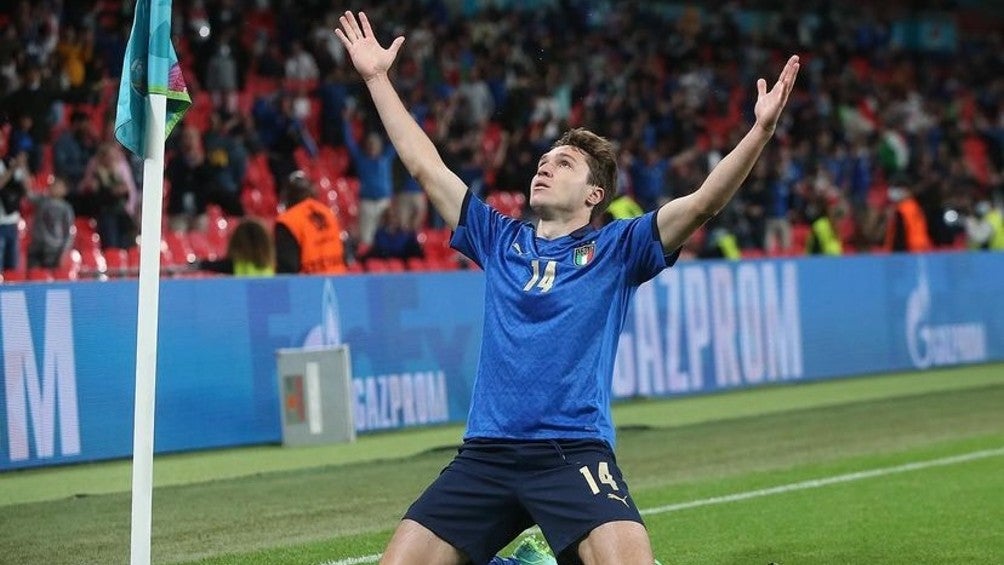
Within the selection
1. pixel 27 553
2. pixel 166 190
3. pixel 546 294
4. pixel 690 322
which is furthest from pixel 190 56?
pixel 546 294

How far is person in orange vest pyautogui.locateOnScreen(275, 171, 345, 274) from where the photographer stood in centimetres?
1459

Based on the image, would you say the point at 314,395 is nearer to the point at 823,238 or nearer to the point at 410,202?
the point at 410,202

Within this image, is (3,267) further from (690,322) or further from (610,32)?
(610,32)

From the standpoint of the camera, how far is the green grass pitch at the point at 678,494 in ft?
25.9

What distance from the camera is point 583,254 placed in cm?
545

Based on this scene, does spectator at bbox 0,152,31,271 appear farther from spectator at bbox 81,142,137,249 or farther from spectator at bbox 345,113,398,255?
spectator at bbox 345,113,398,255

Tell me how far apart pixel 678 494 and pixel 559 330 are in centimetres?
476

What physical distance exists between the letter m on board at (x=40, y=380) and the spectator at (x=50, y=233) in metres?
4.36

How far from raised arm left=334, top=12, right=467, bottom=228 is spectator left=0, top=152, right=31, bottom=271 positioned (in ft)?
34.8

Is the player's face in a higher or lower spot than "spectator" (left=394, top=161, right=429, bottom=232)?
lower

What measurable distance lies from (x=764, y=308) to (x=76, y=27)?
30.2ft

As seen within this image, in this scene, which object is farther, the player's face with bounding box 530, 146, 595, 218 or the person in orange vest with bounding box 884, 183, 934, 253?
the person in orange vest with bounding box 884, 183, 934, 253

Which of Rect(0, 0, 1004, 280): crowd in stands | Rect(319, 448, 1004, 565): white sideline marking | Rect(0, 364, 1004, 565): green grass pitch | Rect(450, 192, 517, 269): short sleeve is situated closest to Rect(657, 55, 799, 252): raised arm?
Rect(450, 192, 517, 269): short sleeve

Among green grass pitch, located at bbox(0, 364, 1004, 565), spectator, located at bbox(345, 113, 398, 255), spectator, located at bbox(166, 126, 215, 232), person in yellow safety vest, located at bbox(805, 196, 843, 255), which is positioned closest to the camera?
green grass pitch, located at bbox(0, 364, 1004, 565)
